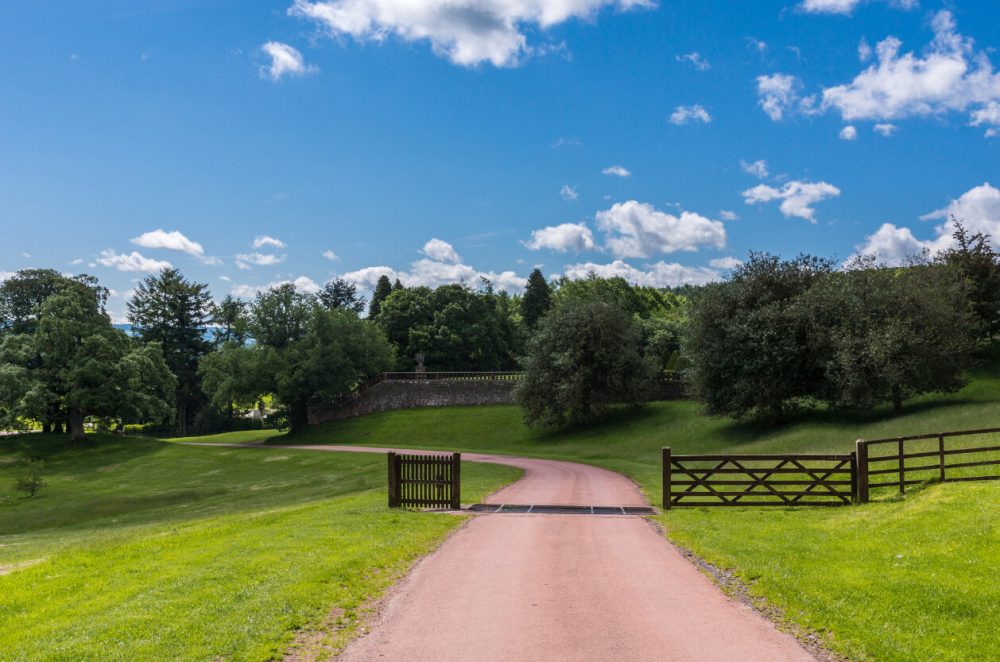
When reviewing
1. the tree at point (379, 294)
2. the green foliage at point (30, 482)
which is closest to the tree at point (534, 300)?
the tree at point (379, 294)

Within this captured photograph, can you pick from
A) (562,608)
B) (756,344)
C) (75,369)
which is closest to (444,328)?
(75,369)

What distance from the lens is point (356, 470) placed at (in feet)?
123

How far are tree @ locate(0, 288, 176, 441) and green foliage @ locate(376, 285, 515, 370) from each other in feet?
114

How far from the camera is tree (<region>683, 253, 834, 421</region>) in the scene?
42719 millimetres

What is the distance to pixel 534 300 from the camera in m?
103

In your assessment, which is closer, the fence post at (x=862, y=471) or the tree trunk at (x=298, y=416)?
the fence post at (x=862, y=471)

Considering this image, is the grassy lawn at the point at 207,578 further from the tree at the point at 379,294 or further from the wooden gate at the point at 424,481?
the tree at the point at 379,294

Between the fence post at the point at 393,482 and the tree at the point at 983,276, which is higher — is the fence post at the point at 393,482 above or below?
below

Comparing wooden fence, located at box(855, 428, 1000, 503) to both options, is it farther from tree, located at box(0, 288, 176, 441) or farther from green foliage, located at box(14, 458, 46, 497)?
tree, located at box(0, 288, 176, 441)

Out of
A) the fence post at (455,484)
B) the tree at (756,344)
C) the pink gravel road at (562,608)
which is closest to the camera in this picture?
the pink gravel road at (562,608)

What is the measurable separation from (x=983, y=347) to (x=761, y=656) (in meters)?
58.6

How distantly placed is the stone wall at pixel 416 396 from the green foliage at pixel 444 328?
54.7 ft

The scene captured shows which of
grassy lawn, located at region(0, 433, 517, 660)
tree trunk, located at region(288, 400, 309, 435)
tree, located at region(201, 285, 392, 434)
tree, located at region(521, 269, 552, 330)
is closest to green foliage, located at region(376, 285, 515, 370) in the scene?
tree, located at region(521, 269, 552, 330)

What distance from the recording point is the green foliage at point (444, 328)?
3450 inches
